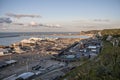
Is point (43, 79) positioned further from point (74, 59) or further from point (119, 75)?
point (74, 59)

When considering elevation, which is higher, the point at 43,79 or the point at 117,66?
the point at 117,66

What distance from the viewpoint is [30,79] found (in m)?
18.2

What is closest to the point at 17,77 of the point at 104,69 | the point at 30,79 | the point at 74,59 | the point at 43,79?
the point at 30,79

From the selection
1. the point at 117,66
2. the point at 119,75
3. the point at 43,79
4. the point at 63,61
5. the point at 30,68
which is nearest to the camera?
the point at 119,75

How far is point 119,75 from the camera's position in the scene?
11.5 m

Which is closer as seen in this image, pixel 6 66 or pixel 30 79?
pixel 30 79

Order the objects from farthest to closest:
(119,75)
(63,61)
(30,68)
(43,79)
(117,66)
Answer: (63,61), (30,68), (43,79), (117,66), (119,75)

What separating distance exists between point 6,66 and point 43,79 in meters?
8.26

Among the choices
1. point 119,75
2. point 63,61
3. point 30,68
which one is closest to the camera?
point 119,75

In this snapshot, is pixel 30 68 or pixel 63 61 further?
pixel 63 61

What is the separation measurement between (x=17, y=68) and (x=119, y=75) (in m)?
14.5

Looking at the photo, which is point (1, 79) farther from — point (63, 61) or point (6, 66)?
point (63, 61)

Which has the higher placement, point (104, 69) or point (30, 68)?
point (104, 69)

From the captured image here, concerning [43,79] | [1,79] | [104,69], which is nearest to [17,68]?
[1,79]
